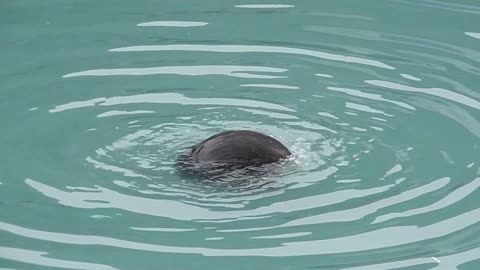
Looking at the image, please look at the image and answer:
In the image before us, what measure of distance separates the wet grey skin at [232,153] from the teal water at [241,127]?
0.10 m

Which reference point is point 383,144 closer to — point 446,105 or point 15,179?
point 446,105

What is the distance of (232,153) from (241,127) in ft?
2.57

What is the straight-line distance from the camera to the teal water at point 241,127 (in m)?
5.49

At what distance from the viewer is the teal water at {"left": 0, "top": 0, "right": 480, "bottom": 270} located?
5.49 m

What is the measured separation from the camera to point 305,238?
5527mm

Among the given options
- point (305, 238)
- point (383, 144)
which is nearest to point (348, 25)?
point (383, 144)

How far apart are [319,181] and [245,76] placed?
5.72 ft

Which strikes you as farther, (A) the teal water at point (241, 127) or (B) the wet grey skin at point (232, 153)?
(B) the wet grey skin at point (232, 153)

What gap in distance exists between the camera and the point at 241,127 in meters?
6.77

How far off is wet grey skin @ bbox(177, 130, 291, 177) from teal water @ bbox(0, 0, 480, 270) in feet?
0.34

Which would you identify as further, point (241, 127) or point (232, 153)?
point (241, 127)

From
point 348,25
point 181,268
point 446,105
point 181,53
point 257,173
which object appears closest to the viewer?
point 181,268

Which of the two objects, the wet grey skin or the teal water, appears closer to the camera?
the teal water

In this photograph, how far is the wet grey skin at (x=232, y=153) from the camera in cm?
598
